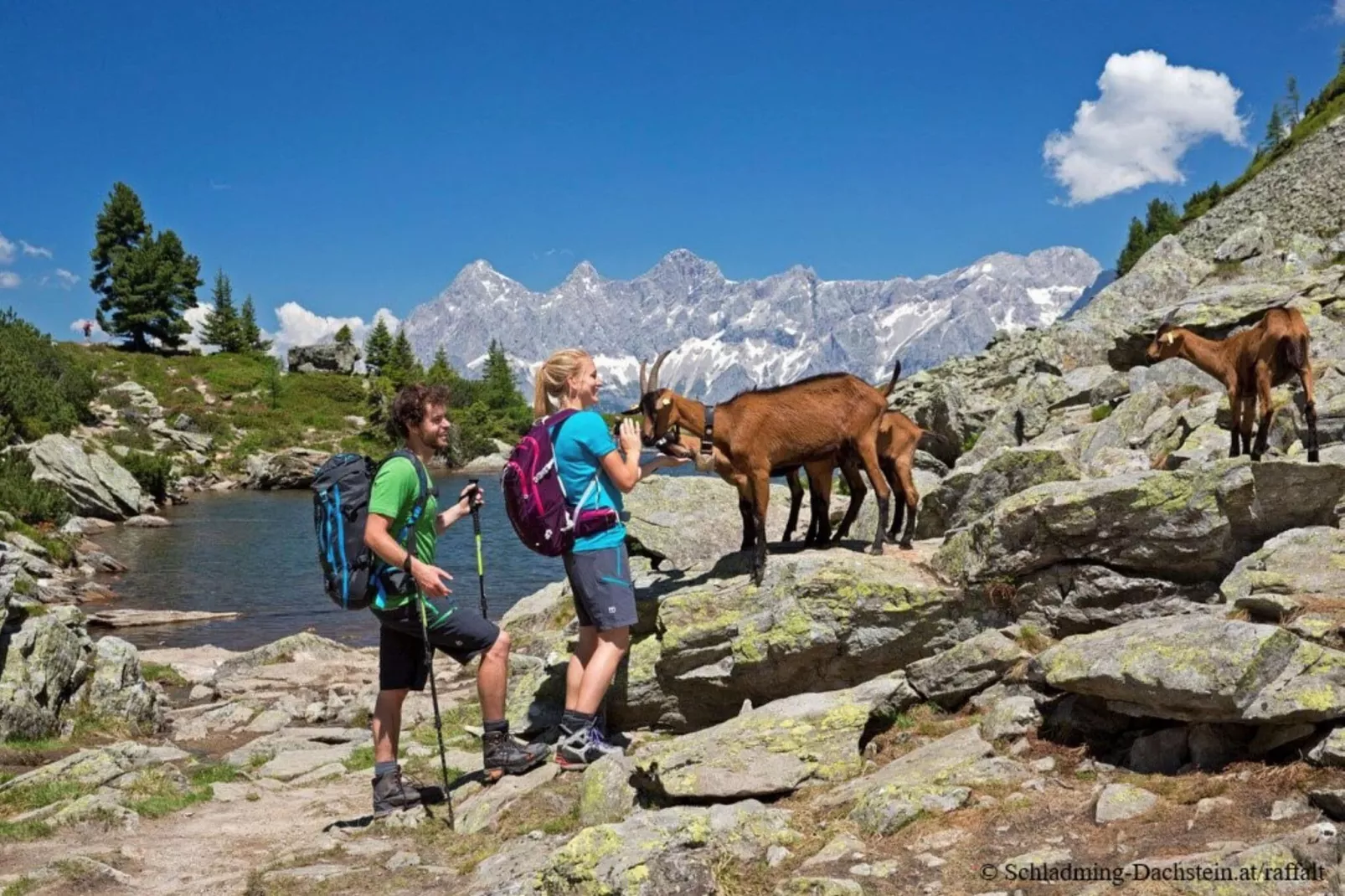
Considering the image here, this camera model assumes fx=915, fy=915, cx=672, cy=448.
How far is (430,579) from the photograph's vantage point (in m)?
6.79

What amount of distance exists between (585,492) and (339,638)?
16612 mm

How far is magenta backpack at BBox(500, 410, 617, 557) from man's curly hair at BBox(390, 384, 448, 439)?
788 mm

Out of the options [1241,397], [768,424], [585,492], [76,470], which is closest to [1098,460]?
[1241,397]

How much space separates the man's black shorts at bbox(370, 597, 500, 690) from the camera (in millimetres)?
7164

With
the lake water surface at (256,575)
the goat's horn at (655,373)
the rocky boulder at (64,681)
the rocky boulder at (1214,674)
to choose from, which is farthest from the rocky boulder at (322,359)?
the rocky boulder at (1214,674)

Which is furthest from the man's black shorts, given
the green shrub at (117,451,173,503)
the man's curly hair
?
A: the green shrub at (117,451,173,503)

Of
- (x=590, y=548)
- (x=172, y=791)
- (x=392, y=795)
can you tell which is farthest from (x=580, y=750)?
(x=172, y=791)

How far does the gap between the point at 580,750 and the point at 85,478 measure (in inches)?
1731

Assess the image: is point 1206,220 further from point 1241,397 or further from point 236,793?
point 236,793

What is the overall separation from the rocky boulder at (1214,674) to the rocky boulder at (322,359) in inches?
4156

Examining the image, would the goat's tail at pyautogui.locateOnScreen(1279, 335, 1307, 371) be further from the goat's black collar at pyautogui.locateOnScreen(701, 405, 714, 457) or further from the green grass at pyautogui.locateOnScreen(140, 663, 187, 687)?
the green grass at pyautogui.locateOnScreen(140, 663, 187, 687)

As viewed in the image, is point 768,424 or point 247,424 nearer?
point 768,424

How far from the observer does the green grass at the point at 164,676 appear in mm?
16688

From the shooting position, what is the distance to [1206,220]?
52.6m
